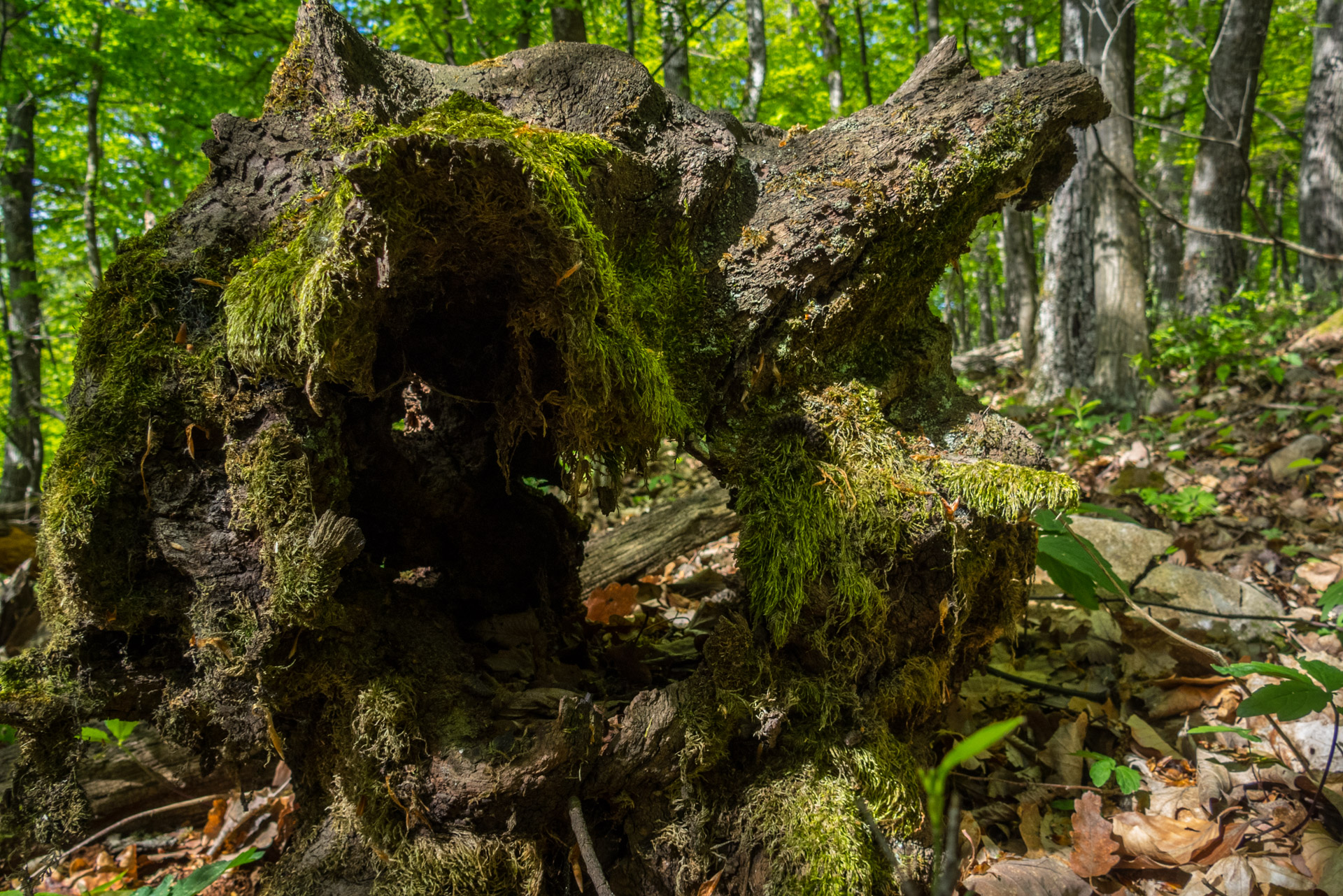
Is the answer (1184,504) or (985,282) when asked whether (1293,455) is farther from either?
(985,282)

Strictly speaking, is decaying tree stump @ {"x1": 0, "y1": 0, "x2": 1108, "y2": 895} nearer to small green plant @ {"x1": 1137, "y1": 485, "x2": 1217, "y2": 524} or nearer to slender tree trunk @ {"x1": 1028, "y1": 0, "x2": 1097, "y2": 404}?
small green plant @ {"x1": 1137, "y1": 485, "x2": 1217, "y2": 524}

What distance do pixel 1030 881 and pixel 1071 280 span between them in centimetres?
649

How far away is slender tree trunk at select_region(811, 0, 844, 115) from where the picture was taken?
909 cm

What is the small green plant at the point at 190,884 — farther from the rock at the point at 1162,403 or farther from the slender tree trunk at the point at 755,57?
the slender tree trunk at the point at 755,57

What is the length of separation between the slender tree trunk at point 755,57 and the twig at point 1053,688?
7.05 m

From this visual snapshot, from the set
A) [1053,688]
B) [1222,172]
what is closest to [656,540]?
[1053,688]

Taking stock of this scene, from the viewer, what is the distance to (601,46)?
2.52 m

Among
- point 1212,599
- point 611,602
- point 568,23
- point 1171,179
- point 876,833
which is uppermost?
point 568,23

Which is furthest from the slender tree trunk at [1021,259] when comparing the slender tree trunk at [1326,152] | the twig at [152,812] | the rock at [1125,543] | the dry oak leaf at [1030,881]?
the twig at [152,812]

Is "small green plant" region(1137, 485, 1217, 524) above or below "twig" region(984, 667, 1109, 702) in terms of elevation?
above

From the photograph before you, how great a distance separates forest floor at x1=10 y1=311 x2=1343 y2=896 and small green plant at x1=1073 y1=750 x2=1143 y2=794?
0.01 m

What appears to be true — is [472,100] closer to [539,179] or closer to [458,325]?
[539,179]

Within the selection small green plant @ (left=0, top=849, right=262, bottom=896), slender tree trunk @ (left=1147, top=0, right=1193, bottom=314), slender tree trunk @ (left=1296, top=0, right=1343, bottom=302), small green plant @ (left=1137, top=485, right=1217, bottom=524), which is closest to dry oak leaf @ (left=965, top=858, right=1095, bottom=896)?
small green plant @ (left=0, top=849, right=262, bottom=896)

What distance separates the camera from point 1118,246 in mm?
6883
